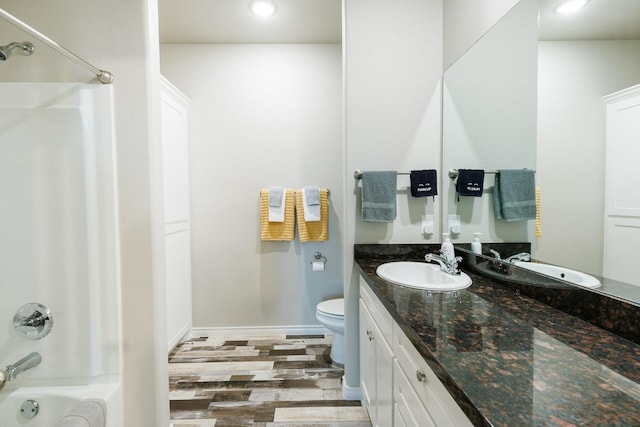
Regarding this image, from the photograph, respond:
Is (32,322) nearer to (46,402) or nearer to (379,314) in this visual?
(46,402)

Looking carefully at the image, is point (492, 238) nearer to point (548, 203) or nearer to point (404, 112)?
point (548, 203)

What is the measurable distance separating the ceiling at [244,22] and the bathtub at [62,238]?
132 centimetres

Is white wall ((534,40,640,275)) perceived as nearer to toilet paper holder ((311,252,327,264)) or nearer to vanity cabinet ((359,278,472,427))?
vanity cabinet ((359,278,472,427))

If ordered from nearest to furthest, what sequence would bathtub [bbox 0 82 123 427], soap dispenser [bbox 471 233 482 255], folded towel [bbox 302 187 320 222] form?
1. bathtub [bbox 0 82 123 427]
2. soap dispenser [bbox 471 233 482 255]
3. folded towel [bbox 302 187 320 222]

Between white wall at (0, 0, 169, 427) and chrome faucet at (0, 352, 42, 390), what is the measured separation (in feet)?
1.09

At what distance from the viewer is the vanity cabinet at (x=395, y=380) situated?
0.76 meters

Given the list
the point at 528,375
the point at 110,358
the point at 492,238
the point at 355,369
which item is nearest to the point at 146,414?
the point at 110,358

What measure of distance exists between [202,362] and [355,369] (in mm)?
1285

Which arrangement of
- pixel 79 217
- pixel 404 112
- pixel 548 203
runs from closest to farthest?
1. pixel 548 203
2. pixel 79 217
3. pixel 404 112

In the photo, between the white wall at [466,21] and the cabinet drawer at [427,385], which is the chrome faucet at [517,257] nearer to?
the cabinet drawer at [427,385]

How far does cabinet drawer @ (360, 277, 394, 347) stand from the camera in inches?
47.5

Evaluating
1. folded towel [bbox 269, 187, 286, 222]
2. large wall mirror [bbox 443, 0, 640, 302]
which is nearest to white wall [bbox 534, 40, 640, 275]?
large wall mirror [bbox 443, 0, 640, 302]

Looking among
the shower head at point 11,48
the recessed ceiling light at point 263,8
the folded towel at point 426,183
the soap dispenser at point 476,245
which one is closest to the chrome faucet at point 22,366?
the shower head at point 11,48

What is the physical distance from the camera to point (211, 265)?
109 inches
